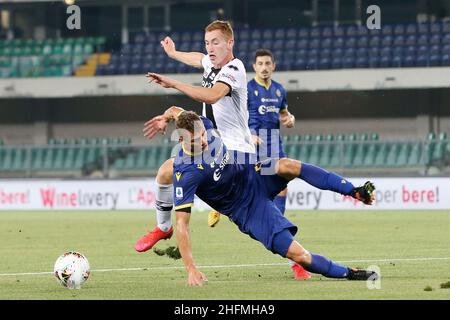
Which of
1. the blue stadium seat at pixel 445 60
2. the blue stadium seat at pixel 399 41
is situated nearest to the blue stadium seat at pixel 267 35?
the blue stadium seat at pixel 399 41

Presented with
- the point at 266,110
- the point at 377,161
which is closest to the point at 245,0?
the point at 377,161

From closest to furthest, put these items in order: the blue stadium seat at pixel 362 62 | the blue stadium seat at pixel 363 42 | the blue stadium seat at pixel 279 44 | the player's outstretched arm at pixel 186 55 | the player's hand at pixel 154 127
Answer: the player's hand at pixel 154 127, the player's outstretched arm at pixel 186 55, the blue stadium seat at pixel 362 62, the blue stadium seat at pixel 363 42, the blue stadium seat at pixel 279 44

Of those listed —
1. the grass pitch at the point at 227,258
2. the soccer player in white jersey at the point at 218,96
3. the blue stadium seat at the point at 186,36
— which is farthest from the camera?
the blue stadium seat at the point at 186,36

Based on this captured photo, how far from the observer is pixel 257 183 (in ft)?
34.2

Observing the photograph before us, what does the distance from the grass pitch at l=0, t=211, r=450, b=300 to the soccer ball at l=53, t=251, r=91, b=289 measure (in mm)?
85

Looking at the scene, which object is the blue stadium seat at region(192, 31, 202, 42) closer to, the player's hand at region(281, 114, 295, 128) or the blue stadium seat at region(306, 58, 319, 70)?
the blue stadium seat at region(306, 58, 319, 70)

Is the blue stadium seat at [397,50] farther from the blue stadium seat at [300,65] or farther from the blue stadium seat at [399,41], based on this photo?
the blue stadium seat at [300,65]

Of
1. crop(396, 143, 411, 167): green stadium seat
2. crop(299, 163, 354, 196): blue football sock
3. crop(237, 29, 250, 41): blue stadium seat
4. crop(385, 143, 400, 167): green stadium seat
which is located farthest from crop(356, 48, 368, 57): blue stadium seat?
crop(299, 163, 354, 196): blue football sock

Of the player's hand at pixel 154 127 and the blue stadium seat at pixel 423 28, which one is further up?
the blue stadium seat at pixel 423 28

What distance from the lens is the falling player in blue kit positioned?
394 inches

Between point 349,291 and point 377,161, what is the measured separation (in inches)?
757

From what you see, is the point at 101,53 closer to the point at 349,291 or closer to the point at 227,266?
the point at 227,266

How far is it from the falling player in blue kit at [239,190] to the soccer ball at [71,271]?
0.94 metres

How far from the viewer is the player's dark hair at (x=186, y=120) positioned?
10.0m
